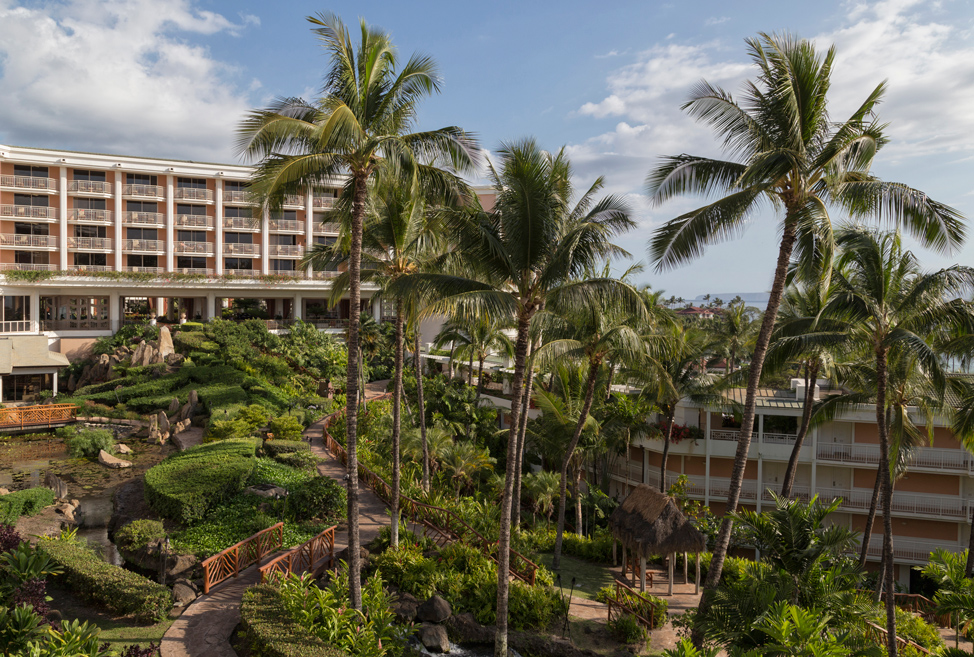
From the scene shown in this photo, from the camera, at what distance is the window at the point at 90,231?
4612cm

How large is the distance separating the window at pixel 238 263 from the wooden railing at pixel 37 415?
73.1ft

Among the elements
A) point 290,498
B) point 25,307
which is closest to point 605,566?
point 290,498

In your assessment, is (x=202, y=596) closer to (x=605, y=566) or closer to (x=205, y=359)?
(x=605, y=566)

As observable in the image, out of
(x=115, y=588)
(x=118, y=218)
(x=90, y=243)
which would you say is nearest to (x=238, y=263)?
(x=118, y=218)

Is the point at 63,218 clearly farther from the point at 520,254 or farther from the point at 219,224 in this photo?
the point at 520,254

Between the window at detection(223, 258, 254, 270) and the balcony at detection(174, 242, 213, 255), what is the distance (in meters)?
1.61

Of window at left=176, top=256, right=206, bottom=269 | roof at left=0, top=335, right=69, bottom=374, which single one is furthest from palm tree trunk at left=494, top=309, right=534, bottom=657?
window at left=176, top=256, right=206, bottom=269

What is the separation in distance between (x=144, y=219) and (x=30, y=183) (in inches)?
308

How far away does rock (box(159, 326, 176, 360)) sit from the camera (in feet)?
125

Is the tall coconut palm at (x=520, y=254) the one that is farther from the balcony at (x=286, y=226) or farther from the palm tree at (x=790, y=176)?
the balcony at (x=286, y=226)

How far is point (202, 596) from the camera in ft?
41.0

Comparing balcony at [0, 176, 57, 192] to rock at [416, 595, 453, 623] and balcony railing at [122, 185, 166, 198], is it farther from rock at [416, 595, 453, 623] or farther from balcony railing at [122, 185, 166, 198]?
rock at [416, 595, 453, 623]

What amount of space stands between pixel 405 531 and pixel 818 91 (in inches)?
572

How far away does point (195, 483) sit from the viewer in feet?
56.7
